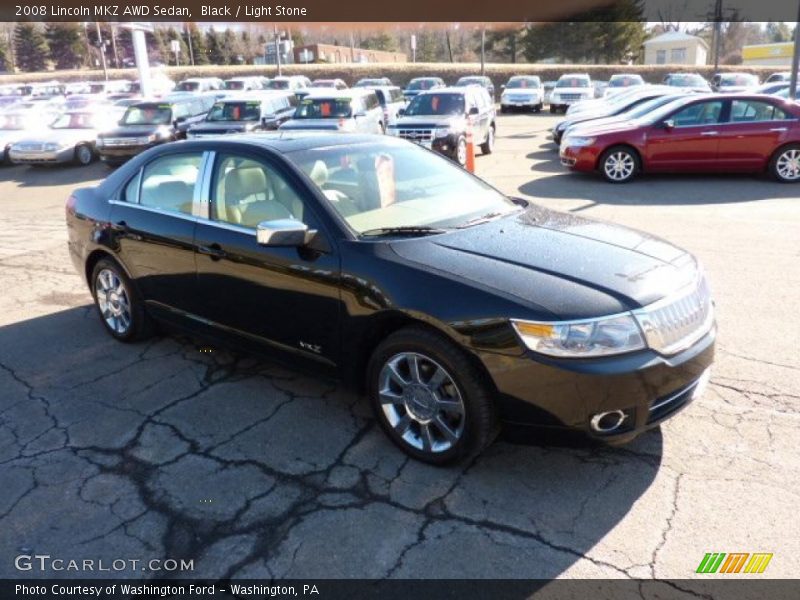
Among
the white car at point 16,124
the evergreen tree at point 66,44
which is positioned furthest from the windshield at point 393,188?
the evergreen tree at point 66,44

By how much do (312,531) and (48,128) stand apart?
1855 cm

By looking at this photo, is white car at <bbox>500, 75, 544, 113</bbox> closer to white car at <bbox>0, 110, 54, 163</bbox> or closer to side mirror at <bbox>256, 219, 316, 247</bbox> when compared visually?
white car at <bbox>0, 110, 54, 163</bbox>

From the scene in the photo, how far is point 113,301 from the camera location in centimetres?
496

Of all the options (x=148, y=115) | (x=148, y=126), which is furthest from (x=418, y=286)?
(x=148, y=115)

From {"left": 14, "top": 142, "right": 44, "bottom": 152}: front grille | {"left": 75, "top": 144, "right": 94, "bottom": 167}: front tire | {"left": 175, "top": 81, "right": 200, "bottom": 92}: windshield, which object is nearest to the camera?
{"left": 14, "top": 142, "right": 44, "bottom": 152}: front grille

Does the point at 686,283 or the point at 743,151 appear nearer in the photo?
the point at 686,283

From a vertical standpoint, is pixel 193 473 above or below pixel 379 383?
below

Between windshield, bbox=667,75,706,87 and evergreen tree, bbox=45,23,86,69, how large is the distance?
245 ft

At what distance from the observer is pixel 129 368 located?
4535 mm

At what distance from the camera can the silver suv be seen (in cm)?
1488

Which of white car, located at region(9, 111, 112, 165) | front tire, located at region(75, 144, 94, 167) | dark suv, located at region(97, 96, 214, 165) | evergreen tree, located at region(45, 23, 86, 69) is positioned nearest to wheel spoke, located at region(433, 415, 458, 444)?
dark suv, located at region(97, 96, 214, 165)

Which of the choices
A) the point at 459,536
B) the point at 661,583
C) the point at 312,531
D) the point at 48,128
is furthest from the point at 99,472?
the point at 48,128

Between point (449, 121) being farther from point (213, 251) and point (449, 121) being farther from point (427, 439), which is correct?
point (427, 439)

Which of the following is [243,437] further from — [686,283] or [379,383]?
[686,283]
